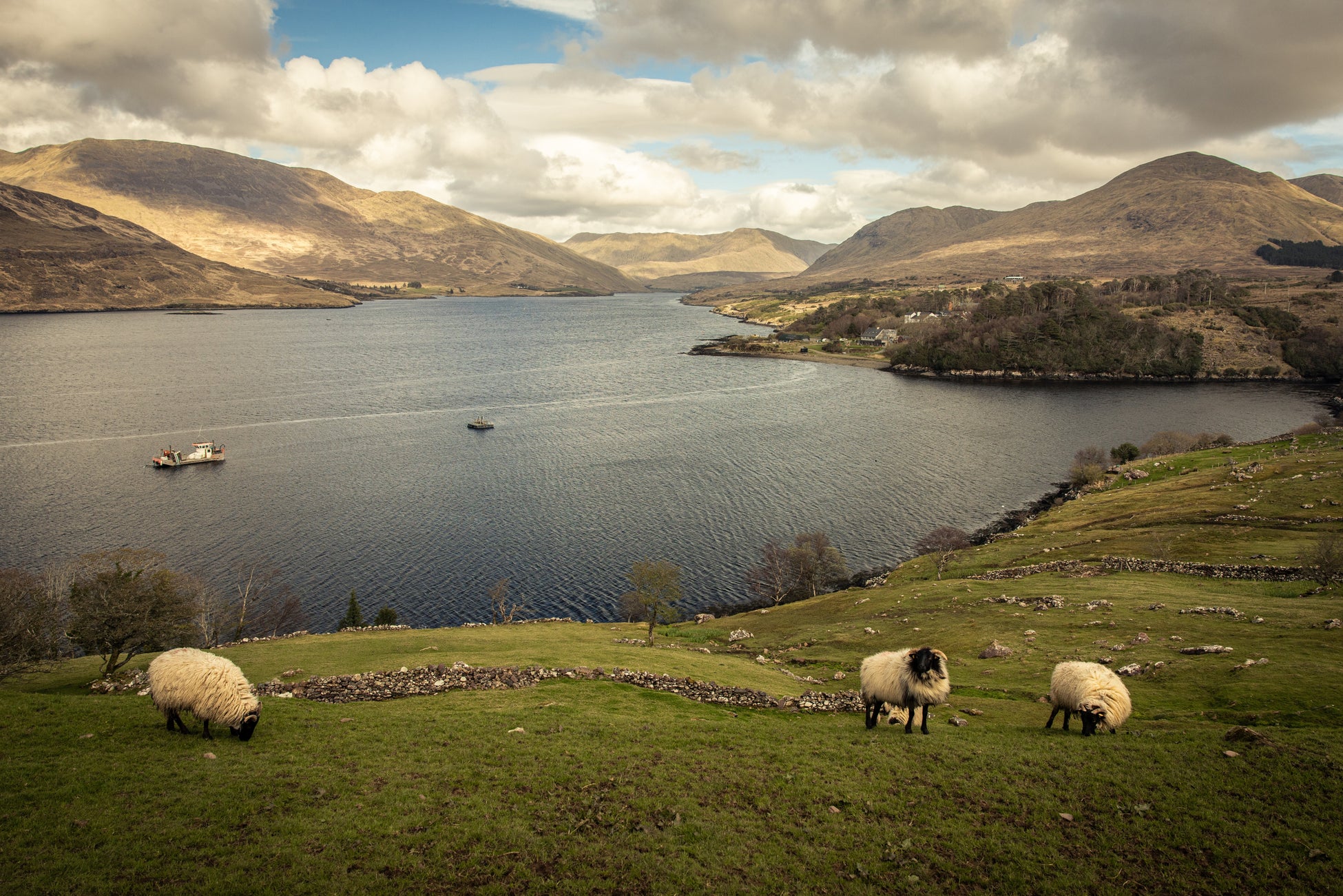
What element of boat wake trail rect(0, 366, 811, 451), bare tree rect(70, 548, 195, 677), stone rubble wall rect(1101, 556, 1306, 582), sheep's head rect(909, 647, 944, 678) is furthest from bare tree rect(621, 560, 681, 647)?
boat wake trail rect(0, 366, 811, 451)

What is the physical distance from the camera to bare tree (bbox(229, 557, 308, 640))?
54500 millimetres

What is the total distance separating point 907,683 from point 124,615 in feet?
120

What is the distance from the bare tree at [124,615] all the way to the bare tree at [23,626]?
1.65 meters

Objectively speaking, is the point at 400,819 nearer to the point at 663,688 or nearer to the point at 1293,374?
the point at 663,688

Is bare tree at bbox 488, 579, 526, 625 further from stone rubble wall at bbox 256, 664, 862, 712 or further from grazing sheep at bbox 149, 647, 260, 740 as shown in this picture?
grazing sheep at bbox 149, 647, 260, 740

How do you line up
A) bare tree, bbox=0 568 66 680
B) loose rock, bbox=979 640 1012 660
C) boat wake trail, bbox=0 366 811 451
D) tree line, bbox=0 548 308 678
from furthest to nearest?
1. boat wake trail, bbox=0 366 811 451
2. loose rock, bbox=979 640 1012 660
3. tree line, bbox=0 548 308 678
4. bare tree, bbox=0 568 66 680

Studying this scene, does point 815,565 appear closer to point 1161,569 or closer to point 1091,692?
point 1161,569

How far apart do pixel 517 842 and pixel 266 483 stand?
95716mm

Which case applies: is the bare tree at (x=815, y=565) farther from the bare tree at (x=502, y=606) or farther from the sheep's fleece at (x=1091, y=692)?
the sheep's fleece at (x=1091, y=692)

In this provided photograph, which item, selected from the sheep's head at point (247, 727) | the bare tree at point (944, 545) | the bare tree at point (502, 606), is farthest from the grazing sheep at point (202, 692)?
the bare tree at point (944, 545)

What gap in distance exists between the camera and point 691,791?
1783 centimetres

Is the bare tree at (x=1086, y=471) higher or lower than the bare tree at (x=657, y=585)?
higher

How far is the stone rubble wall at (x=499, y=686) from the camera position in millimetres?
26359

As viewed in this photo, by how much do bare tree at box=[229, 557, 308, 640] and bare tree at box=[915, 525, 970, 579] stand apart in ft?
187
